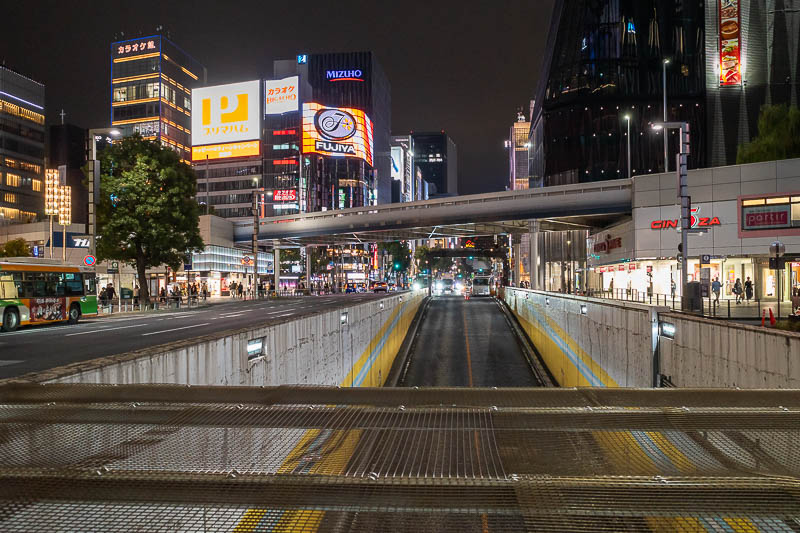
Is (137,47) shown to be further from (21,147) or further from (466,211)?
(466,211)

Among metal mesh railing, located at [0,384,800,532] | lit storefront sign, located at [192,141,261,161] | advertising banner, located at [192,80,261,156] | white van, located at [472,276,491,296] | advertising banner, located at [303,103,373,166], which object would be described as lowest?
white van, located at [472,276,491,296]

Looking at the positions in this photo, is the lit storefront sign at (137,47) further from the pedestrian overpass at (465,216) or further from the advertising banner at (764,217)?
the advertising banner at (764,217)

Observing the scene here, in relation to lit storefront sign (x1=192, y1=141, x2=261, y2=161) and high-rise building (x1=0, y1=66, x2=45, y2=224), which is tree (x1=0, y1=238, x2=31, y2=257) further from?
high-rise building (x1=0, y1=66, x2=45, y2=224)

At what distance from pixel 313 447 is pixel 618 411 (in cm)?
218

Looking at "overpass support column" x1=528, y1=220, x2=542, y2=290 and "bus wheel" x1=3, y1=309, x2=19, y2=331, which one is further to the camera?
"overpass support column" x1=528, y1=220, x2=542, y2=290

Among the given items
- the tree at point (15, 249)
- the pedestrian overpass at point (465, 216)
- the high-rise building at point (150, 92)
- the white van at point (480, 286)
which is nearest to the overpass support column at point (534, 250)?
the pedestrian overpass at point (465, 216)

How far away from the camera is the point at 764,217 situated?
140ft

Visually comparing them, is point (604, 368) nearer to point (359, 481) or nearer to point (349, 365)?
point (349, 365)

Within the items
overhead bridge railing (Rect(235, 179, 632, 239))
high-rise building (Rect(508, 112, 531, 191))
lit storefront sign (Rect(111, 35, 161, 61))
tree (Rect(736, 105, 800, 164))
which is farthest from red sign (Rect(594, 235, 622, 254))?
lit storefront sign (Rect(111, 35, 161, 61))

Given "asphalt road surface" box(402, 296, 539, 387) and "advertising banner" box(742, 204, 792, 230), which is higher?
"advertising banner" box(742, 204, 792, 230)

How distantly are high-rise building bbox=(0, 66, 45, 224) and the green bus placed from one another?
314 ft

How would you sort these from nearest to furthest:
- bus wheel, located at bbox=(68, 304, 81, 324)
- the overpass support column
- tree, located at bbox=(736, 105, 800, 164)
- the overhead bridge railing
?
bus wheel, located at bbox=(68, 304, 81, 324), tree, located at bbox=(736, 105, 800, 164), the overhead bridge railing, the overpass support column

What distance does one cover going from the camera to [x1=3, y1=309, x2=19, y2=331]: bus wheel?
22.7m

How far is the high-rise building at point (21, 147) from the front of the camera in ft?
354
